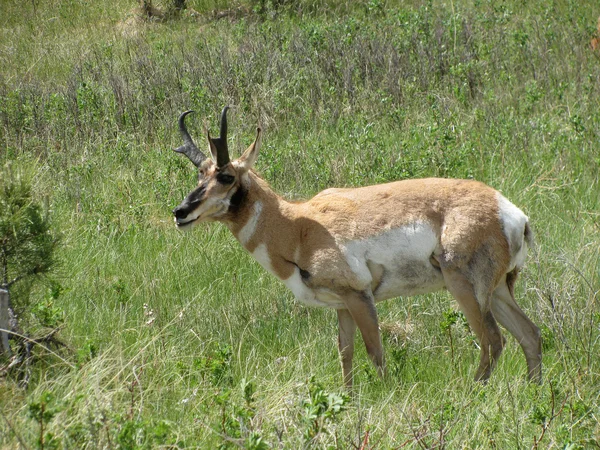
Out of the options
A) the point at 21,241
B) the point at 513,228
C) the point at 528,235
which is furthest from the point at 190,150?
the point at 528,235

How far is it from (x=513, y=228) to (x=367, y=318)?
1.26 meters

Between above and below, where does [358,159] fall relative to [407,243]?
below

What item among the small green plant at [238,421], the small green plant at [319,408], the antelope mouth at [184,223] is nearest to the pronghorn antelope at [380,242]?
the antelope mouth at [184,223]

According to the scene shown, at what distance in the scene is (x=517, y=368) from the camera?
6586 mm

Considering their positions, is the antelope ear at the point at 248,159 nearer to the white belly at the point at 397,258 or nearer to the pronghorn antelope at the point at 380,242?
the pronghorn antelope at the point at 380,242

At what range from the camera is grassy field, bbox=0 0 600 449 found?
15.8 feet

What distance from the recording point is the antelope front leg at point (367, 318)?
6.21 m

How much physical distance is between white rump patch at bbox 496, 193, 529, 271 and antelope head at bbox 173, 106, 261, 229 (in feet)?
6.19

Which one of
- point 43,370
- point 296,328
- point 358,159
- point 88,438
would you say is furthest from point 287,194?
point 88,438

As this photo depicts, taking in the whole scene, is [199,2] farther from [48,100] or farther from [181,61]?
[48,100]

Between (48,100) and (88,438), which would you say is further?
(48,100)

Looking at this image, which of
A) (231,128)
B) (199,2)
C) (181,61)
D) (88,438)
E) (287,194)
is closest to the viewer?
(88,438)

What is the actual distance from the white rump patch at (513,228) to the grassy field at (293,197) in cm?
22

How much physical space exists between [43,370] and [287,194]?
4.22 meters
